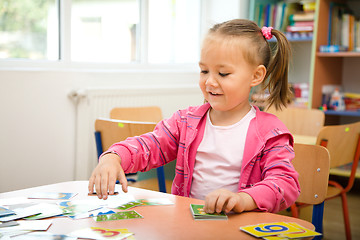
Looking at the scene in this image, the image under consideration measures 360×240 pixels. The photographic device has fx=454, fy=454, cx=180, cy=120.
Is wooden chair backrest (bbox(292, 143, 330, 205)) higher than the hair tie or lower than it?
lower

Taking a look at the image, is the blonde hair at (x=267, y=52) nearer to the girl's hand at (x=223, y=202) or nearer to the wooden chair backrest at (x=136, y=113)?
the girl's hand at (x=223, y=202)

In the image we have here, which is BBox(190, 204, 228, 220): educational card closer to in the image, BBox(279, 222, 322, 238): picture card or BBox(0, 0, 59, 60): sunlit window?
BBox(279, 222, 322, 238): picture card

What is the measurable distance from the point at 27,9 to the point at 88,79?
629 mm

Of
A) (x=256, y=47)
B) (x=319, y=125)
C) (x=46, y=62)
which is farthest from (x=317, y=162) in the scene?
(x=46, y=62)

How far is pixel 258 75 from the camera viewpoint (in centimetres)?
133

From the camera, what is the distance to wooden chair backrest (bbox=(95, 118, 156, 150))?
2028 millimetres

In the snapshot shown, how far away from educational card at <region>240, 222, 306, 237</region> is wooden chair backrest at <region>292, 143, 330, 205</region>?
0.55 metres

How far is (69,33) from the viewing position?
3.33 m

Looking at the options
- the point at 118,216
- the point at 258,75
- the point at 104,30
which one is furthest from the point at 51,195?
the point at 104,30

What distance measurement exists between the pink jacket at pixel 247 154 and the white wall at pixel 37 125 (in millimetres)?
1764

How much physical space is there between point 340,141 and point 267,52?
1.11 metres

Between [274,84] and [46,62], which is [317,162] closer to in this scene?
[274,84]

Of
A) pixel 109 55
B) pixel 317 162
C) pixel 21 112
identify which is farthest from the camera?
pixel 109 55

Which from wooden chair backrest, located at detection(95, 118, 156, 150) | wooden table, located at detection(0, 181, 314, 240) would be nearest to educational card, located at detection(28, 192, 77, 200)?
wooden table, located at detection(0, 181, 314, 240)
